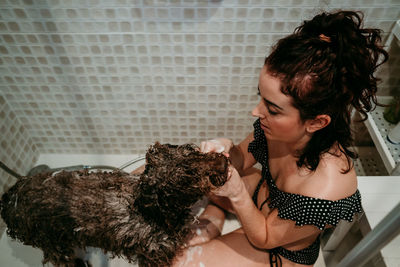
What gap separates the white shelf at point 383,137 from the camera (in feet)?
4.52

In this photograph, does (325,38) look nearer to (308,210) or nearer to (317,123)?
(317,123)

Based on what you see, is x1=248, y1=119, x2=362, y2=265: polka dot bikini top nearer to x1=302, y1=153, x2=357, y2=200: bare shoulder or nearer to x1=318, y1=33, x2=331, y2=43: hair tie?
x1=302, y1=153, x2=357, y2=200: bare shoulder

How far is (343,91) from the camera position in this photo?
82 cm

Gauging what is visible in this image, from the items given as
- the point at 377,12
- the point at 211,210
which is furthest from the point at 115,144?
the point at 377,12

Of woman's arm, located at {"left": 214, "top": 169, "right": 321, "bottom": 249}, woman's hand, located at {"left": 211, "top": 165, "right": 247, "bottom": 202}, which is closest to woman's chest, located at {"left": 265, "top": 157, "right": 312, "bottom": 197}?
woman's arm, located at {"left": 214, "top": 169, "right": 321, "bottom": 249}

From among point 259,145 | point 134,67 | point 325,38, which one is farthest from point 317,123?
point 134,67

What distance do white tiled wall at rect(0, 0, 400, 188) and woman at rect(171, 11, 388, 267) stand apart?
0.38 metres

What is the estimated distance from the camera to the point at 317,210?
919mm

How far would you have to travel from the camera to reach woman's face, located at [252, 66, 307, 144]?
85 cm

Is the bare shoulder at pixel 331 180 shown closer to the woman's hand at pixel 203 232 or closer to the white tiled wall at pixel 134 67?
the woman's hand at pixel 203 232

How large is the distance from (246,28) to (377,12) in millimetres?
573

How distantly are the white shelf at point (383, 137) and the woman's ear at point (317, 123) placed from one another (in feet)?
2.29

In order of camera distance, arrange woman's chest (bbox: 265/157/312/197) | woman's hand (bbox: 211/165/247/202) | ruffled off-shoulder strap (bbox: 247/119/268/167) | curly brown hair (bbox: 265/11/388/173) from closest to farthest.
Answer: curly brown hair (bbox: 265/11/388/173), woman's hand (bbox: 211/165/247/202), woman's chest (bbox: 265/157/312/197), ruffled off-shoulder strap (bbox: 247/119/268/167)

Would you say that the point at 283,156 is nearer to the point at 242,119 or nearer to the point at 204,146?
the point at 204,146
